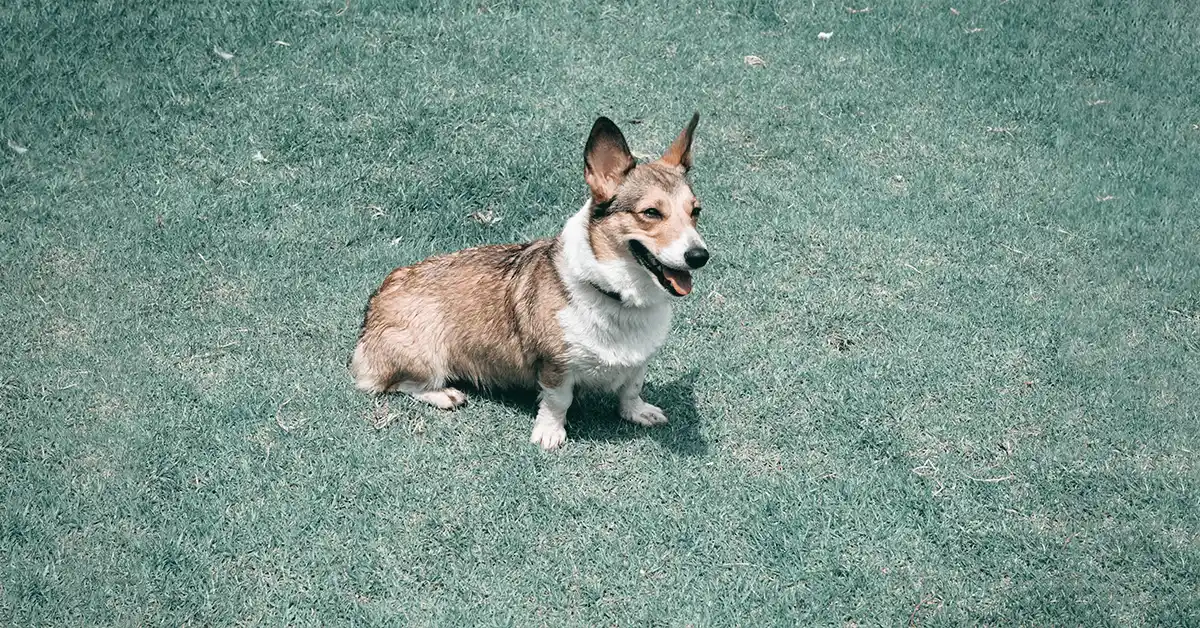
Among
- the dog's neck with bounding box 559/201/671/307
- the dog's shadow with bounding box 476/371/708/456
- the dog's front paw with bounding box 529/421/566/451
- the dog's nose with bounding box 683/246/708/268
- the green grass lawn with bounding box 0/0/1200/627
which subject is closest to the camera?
the dog's nose with bounding box 683/246/708/268

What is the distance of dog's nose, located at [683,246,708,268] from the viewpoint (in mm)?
3557

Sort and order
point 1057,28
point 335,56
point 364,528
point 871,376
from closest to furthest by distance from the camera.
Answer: point 364,528 < point 871,376 < point 335,56 < point 1057,28

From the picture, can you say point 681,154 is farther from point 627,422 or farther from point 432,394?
point 432,394

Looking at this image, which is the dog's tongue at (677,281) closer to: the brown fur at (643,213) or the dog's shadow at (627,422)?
the brown fur at (643,213)

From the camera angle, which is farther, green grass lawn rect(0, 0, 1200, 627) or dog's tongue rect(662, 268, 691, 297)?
green grass lawn rect(0, 0, 1200, 627)

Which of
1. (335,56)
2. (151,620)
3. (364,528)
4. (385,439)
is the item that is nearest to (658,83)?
(335,56)

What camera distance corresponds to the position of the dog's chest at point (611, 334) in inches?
157

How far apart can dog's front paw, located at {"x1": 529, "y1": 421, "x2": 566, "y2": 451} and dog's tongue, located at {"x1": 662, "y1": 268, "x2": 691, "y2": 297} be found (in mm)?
993

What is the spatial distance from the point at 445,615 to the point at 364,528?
1.81 feet

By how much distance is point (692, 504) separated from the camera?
423cm

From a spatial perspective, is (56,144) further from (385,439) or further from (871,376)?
(871,376)

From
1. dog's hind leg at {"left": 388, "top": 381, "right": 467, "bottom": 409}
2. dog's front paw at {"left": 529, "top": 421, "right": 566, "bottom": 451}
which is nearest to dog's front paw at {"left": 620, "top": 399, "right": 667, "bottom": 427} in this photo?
dog's front paw at {"left": 529, "top": 421, "right": 566, "bottom": 451}

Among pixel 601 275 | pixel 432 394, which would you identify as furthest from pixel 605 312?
pixel 432 394

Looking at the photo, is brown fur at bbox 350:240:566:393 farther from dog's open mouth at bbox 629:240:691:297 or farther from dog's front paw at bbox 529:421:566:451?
dog's open mouth at bbox 629:240:691:297
